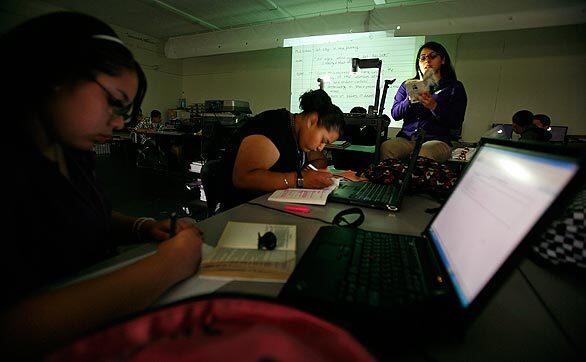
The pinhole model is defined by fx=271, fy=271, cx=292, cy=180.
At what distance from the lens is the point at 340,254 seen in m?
0.56

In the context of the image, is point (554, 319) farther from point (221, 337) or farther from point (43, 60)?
point (43, 60)

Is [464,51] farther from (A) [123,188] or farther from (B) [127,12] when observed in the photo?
(B) [127,12]

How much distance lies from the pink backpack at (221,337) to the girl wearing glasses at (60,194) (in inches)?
4.4

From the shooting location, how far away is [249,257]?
591mm

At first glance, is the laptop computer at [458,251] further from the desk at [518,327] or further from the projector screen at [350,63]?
the projector screen at [350,63]

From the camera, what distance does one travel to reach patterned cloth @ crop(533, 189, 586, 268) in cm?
56

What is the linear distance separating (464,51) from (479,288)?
4982mm

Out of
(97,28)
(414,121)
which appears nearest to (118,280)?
(97,28)

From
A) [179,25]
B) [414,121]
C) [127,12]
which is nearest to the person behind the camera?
[414,121]

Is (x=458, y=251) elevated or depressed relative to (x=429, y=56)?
depressed

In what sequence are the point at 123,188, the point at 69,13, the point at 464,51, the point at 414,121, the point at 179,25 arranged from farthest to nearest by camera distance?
the point at 179,25
the point at 464,51
the point at 123,188
the point at 414,121
the point at 69,13

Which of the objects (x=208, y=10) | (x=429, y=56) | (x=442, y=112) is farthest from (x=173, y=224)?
(x=208, y=10)

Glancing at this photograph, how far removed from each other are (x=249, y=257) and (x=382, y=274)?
10.9 inches

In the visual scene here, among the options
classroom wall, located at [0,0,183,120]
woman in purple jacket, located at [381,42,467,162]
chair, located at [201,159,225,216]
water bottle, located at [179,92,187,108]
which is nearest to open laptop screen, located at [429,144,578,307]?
Result: chair, located at [201,159,225,216]
